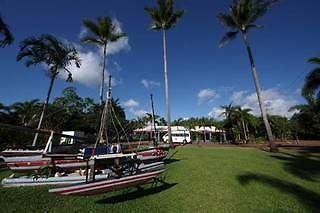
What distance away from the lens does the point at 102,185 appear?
23.3 ft

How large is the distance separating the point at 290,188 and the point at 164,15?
73.8 feet

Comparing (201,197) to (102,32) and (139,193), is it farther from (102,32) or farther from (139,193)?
(102,32)

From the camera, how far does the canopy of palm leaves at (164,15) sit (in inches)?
999

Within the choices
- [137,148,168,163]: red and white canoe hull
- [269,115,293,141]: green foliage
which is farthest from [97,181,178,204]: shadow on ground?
[269,115,293,141]: green foliage

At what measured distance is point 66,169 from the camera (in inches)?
400

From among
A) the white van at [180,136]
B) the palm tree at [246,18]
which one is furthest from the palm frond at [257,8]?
the white van at [180,136]

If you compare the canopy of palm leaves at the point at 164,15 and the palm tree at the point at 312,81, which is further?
the canopy of palm leaves at the point at 164,15

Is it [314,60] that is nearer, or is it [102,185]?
[102,185]

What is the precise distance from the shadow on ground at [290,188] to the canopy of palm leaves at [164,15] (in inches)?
816

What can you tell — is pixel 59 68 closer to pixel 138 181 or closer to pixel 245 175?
pixel 138 181

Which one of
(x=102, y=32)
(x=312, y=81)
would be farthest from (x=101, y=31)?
(x=312, y=81)

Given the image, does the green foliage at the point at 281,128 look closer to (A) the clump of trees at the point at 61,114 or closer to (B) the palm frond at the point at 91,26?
(A) the clump of trees at the point at 61,114

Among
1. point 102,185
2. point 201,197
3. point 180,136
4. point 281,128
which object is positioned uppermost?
point 281,128

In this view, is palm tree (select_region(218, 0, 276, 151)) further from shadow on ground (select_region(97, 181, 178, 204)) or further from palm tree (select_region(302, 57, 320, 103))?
shadow on ground (select_region(97, 181, 178, 204))
